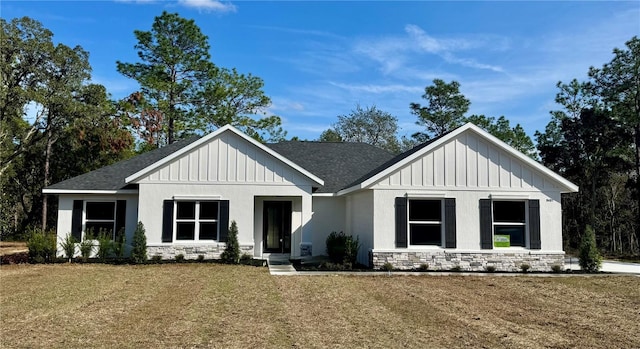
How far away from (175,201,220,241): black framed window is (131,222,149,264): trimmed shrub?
1110 mm

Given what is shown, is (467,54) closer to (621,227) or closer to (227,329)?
(227,329)

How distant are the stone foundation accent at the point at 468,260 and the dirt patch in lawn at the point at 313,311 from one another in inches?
54.9

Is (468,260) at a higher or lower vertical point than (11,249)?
higher

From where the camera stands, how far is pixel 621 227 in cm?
3188

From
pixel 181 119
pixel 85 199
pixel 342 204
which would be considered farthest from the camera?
pixel 181 119

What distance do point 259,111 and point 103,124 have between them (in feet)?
36.3

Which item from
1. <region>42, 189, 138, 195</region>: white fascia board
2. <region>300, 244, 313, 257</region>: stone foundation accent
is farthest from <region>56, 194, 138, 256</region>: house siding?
<region>300, 244, 313, 257</region>: stone foundation accent

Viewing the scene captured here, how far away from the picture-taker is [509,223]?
14664mm

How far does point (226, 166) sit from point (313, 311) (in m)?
9.14

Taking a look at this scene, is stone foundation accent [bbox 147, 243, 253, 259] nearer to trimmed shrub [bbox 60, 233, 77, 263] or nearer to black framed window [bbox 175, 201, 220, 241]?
black framed window [bbox 175, 201, 220, 241]

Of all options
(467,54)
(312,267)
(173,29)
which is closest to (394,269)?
(312,267)

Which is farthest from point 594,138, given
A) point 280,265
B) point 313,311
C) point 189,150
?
point 313,311

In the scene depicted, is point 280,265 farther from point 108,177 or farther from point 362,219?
point 108,177

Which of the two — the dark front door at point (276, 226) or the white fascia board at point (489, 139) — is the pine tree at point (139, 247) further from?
the white fascia board at point (489, 139)
